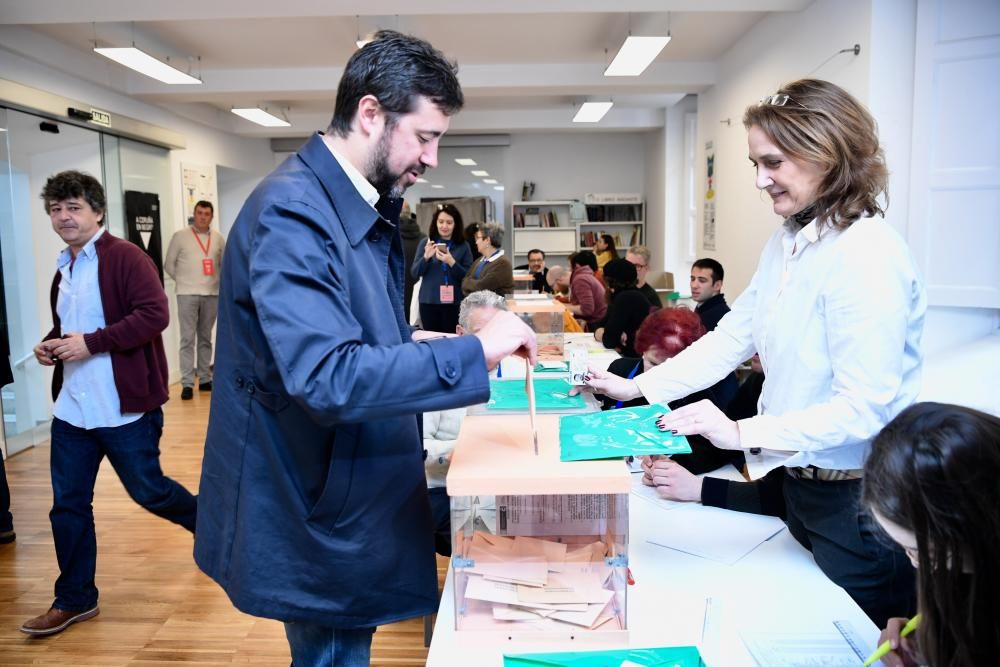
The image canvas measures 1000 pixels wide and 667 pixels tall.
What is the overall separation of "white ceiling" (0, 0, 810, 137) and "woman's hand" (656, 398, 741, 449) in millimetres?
3695

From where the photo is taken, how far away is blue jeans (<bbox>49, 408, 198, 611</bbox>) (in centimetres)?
289

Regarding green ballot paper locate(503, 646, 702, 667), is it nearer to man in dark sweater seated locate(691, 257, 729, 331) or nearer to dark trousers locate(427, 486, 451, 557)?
dark trousers locate(427, 486, 451, 557)

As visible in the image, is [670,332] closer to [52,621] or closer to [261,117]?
[52,621]

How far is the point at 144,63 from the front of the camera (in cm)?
618

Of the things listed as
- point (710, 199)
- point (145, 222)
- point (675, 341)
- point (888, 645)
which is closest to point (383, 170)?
point (888, 645)

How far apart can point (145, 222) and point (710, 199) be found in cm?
571

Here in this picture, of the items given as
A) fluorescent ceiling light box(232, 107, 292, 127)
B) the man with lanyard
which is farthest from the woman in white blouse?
fluorescent ceiling light box(232, 107, 292, 127)

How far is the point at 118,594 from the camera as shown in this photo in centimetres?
329

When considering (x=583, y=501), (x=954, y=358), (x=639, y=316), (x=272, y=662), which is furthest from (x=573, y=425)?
(x=639, y=316)

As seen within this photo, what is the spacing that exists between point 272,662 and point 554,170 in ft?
33.9

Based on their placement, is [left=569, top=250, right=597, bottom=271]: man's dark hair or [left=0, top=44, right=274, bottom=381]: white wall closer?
[left=0, top=44, right=274, bottom=381]: white wall

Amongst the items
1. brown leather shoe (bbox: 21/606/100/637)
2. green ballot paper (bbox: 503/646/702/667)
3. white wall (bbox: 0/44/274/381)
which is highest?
white wall (bbox: 0/44/274/381)

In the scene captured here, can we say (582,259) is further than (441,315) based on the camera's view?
Yes

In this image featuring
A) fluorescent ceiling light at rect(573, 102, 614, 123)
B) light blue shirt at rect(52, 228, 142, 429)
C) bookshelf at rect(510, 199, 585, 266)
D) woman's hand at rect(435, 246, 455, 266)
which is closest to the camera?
light blue shirt at rect(52, 228, 142, 429)
